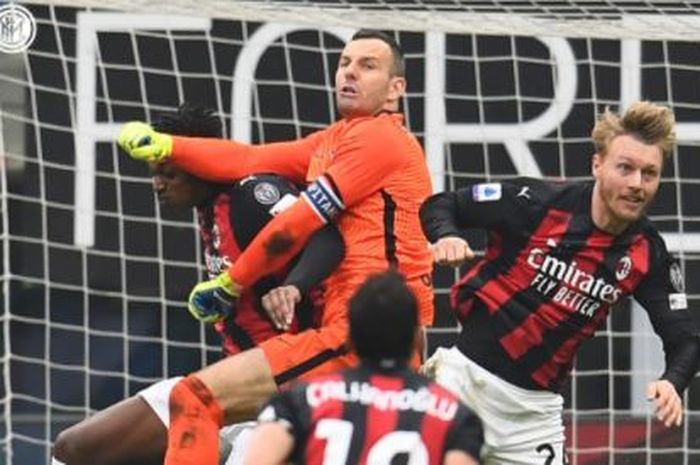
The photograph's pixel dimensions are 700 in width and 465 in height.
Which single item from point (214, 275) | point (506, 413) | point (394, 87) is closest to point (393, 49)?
point (394, 87)

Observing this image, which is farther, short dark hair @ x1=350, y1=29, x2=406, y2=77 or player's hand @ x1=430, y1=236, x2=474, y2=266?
short dark hair @ x1=350, y1=29, x2=406, y2=77

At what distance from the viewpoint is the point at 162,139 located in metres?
6.71

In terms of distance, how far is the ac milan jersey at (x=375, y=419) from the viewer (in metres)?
4.75

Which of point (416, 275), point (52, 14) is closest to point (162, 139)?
point (416, 275)

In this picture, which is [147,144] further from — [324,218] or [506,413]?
[506,413]

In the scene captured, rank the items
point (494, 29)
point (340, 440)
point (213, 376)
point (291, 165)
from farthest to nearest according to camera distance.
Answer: point (494, 29), point (291, 165), point (213, 376), point (340, 440)

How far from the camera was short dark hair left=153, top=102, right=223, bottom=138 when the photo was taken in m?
7.01

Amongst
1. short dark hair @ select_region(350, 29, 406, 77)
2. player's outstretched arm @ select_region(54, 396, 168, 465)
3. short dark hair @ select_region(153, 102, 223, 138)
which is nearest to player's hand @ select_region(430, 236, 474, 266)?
short dark hair @ select_region(350, 29, 406, 77)

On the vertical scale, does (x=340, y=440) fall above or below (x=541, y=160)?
below

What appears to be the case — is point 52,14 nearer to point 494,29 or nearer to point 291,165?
point 494,29

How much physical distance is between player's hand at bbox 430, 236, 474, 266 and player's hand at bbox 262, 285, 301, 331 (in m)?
0.50

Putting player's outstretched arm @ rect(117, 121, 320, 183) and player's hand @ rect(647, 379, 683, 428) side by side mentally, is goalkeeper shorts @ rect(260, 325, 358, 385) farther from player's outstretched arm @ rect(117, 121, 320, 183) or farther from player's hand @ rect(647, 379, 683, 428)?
player's hand @ rect(647, 379, 683, 428)

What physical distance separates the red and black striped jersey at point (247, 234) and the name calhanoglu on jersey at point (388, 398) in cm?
188

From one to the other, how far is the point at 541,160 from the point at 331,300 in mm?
3216
